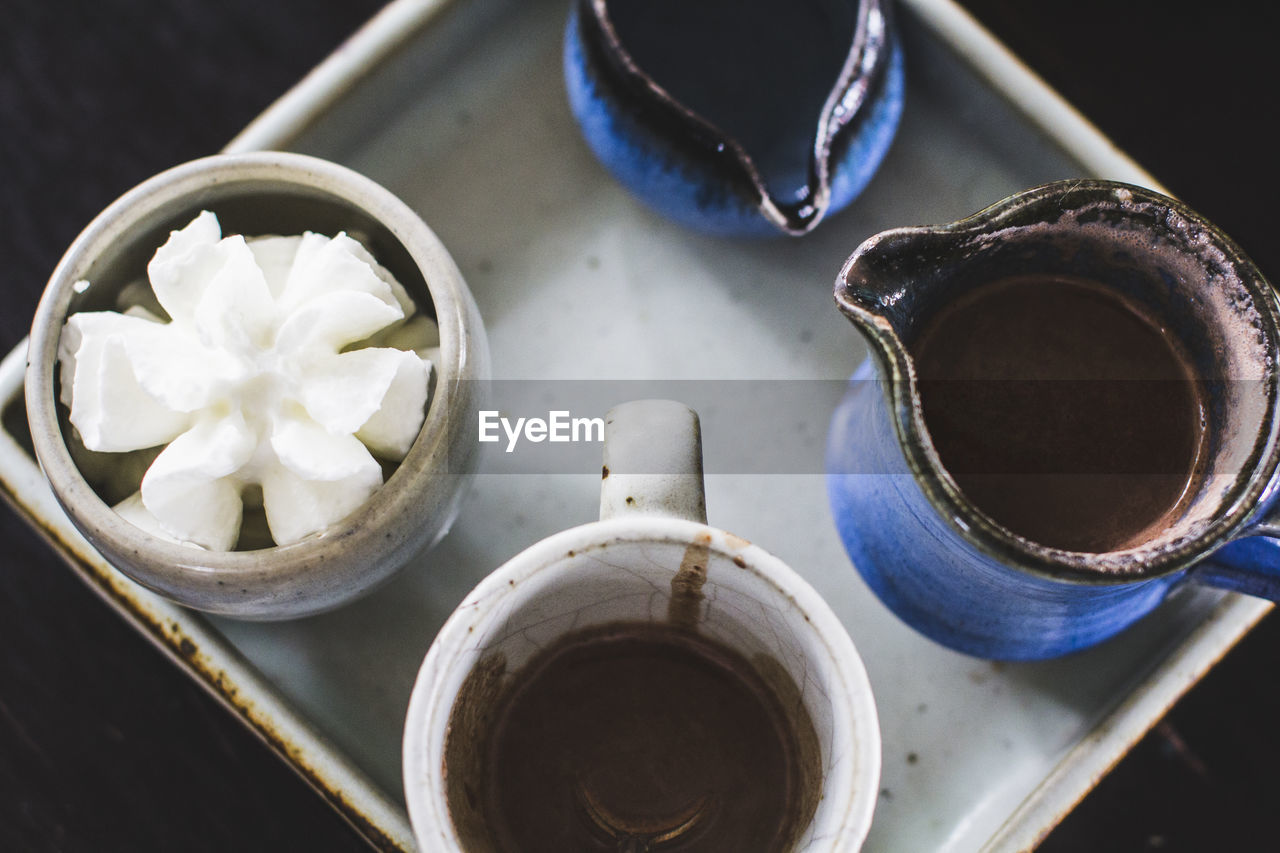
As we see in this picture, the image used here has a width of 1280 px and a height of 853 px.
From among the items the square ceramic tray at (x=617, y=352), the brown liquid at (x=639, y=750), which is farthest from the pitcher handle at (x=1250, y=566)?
the brown liquid at (x=639, y=750)

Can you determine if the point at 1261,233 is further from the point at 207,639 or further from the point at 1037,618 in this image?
→ the point at 207,639

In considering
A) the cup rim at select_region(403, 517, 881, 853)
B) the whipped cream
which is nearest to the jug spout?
the cup rim at select_region(403, 517, 881, 853)

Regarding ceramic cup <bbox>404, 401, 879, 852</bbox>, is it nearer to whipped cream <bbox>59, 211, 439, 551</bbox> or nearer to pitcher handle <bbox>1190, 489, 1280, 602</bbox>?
whipped cream <bbox>59, 211, 439, 551</bbox>

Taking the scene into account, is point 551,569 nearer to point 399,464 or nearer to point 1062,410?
point 399,464

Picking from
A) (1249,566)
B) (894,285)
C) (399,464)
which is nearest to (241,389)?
(399,464)

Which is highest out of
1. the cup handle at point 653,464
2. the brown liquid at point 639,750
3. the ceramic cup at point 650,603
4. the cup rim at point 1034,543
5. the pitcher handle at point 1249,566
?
the cup rim at point 1034,543

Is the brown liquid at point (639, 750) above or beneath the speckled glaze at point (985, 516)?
beneath

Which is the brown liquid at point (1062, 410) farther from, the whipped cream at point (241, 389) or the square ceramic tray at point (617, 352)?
the whipped cream at point (241, 389)
